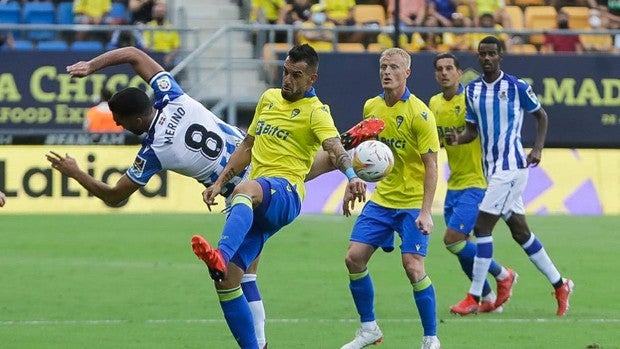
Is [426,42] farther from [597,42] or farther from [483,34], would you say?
[597,42]

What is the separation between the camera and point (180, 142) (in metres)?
9.89

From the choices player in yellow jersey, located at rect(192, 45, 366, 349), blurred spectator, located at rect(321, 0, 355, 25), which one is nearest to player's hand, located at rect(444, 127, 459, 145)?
player in yellow jersey, located at rect(192, 45, 366, 349)

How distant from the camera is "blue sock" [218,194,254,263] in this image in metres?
8.97

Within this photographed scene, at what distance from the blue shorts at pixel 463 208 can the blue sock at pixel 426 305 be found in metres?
2.66

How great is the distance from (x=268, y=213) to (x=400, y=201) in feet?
5.48

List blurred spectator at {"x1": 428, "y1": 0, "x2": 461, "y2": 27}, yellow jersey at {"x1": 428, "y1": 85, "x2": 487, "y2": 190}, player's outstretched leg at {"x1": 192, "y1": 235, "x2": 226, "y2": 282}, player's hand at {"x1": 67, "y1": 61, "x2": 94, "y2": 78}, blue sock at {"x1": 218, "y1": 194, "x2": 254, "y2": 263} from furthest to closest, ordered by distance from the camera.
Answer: blurred spectator at {"x1": 428, "y1": 0, "x2": 461, "y2": 27} < yellow jersey at {"x1": 428, "y1": 85, "x2": 487, "y2": 190} < player's hand at {"x1": 67, "y1": 61, "x2": 94, "y2": 78} < blue sock at {"x1": 218, "y1": 194, "x2": 254, "y2": 263} < player's outstretched leg at {"x1": 192, "y1": 235, "x2": 226, "y2": 282}

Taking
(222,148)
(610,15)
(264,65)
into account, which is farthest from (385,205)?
(610,15)

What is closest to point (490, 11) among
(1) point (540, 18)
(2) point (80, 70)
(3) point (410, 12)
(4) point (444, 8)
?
(4) point (444, 8)

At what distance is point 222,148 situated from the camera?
1016 centimetres

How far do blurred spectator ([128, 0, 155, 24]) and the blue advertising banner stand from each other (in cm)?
342

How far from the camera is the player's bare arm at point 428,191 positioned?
10008 mm

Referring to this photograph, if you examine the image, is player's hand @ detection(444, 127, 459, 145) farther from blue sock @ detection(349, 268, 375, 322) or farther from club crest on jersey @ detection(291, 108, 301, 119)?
club crest on jersey @ detection(291, 108, 301, 119)

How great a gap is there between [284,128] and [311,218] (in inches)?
446

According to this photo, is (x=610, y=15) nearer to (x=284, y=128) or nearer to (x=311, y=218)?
(x=311, y=218)
